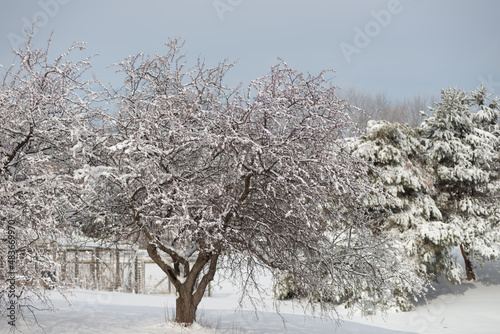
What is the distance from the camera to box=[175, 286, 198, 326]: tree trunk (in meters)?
7.51

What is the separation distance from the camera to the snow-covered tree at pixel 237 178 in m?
5.83

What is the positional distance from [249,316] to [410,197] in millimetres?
8749

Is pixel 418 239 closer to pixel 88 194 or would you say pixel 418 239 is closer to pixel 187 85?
pixel 187 85

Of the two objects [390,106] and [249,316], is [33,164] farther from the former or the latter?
[390,106]

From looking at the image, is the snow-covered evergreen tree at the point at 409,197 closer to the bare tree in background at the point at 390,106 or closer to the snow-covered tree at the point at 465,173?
the snow-covered tree at the point at 465,173

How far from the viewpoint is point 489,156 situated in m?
17.4

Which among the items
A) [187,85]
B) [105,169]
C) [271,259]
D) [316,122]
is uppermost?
[187,85]

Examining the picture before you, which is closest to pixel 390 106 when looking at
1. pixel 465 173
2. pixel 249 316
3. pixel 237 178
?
pixel 465 173

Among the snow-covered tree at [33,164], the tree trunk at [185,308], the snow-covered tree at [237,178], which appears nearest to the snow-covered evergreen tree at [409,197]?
the snow-covered tree at [237,178]

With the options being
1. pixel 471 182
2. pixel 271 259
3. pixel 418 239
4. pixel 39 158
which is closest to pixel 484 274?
pixel 471 182

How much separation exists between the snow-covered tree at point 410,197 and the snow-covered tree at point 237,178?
8083 mm

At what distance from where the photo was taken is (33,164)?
18.7 ft

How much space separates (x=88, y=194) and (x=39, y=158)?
1329 millimetres

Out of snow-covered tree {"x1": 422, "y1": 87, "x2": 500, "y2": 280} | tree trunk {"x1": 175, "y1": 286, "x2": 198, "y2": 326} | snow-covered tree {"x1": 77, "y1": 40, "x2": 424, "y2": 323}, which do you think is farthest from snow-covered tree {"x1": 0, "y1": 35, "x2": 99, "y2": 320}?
snow-covered tree {"x1": 422, "y1": 87, "x2": 500, "y2": 280}
